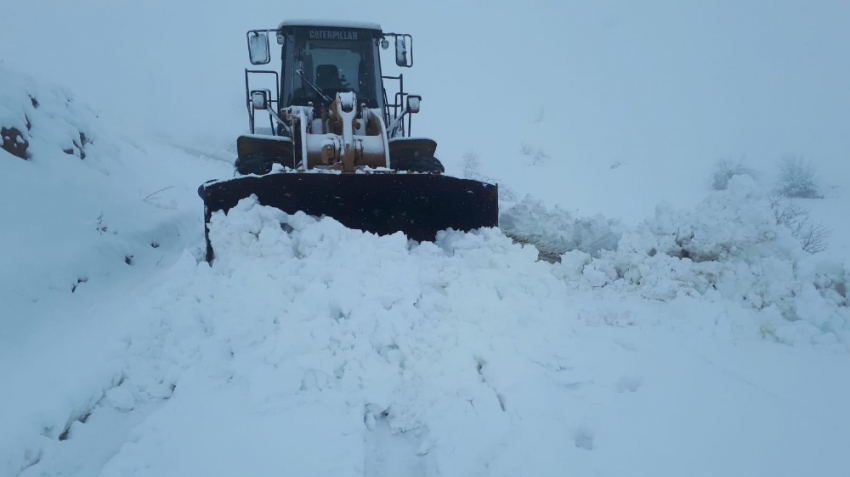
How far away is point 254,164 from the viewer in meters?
5.47

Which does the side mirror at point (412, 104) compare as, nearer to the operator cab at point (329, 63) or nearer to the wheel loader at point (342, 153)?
the wheel loader at point (342, 153)

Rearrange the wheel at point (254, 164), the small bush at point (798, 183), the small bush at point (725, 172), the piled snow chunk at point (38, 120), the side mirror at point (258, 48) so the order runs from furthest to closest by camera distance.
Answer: the small bush at point (725, 172) → the small bush at point (798, 183) → the piled snow chunk at point (38, 120) → the side mirror at point (258, 48) → the wheel at point (254, 164)

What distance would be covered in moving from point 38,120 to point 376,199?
5477mm

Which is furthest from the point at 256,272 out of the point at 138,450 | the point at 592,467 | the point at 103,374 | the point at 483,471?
the point at 592,467

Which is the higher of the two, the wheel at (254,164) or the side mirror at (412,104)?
the side mirror at (412,104)

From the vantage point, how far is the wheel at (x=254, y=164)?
17.7ft

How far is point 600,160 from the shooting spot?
19.0 meters

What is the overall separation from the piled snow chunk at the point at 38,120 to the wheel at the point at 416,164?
422 cm

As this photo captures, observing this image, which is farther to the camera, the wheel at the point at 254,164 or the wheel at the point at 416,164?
the wheel at the point at 416,164

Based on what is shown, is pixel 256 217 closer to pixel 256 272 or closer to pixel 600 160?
pixel 256 272

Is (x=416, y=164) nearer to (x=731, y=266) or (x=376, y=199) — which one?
(x=376, y=199)

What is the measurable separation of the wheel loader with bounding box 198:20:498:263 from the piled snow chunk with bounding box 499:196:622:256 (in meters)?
1.68

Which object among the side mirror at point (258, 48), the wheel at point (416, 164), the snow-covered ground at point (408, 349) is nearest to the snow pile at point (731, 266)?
the snow-covered ground at point (408, 349)

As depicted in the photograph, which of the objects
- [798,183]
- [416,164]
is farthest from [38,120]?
[798,183]
